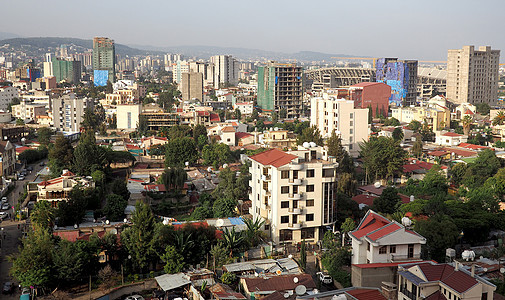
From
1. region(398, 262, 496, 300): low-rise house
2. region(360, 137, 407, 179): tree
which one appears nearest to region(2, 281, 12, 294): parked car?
region(398, 262, 496, 300): low-rise house

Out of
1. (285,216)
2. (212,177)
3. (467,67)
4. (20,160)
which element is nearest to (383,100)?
(467,67)

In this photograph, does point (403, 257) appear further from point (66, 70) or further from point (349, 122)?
point (66, 70)

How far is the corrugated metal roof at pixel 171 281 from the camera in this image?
404 inches

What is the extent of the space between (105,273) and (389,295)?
17.6 feet

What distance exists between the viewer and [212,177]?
20.4m

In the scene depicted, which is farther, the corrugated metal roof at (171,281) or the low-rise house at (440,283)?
the corrugated metal roof at (171,281)

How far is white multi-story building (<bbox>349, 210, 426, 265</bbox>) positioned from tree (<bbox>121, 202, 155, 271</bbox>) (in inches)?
162

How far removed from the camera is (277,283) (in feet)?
33.2

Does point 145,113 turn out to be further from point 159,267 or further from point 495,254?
point 495,254

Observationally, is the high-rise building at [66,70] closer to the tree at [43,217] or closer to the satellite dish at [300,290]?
the tree at [43,217]

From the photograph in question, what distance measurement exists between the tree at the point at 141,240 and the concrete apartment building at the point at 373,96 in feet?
90.4

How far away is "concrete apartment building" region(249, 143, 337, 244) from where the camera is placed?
12719 millimetres

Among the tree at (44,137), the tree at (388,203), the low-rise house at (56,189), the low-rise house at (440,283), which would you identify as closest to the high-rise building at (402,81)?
the tree at (44,137)

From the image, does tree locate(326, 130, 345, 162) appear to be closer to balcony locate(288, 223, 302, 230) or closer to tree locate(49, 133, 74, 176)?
balcony locate(288, 223, 302, 230)
